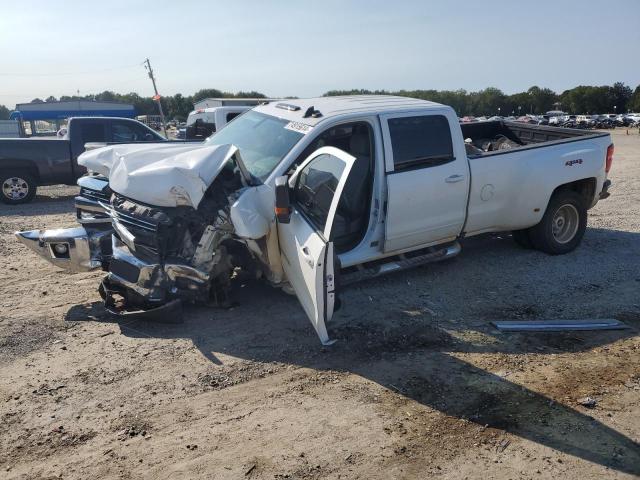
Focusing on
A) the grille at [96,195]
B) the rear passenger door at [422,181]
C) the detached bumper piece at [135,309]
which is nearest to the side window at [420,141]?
the rear passenger door at [422,181]

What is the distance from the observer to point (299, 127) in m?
5.23

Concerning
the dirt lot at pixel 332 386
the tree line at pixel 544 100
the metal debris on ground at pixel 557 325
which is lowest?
the dirt lot at pixel 332 386

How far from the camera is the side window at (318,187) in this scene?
4098 mm

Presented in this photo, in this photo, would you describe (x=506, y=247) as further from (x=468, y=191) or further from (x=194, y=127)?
(x=194, y=127)

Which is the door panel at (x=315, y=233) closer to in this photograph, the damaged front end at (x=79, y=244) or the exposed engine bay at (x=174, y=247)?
the exposed engine bay at (x=174, y=247)

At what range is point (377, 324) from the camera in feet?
15.8

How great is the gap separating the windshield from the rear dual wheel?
11.4 ft

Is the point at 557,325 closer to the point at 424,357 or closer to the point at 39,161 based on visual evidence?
the point at 424,357

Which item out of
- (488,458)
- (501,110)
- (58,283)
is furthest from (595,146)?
(501,110)

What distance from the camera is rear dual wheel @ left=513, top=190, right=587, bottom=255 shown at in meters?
6.62

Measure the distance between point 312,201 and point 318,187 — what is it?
127 millimetres

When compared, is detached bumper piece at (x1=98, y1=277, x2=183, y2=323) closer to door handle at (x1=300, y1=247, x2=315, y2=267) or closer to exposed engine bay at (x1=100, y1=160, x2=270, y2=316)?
exposed engine bay at (x1=100, y1=160, x2=270, y2=316)

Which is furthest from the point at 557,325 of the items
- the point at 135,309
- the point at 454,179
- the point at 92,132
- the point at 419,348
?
the point at 92,132

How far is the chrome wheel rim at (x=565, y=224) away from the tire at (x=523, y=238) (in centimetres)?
31
